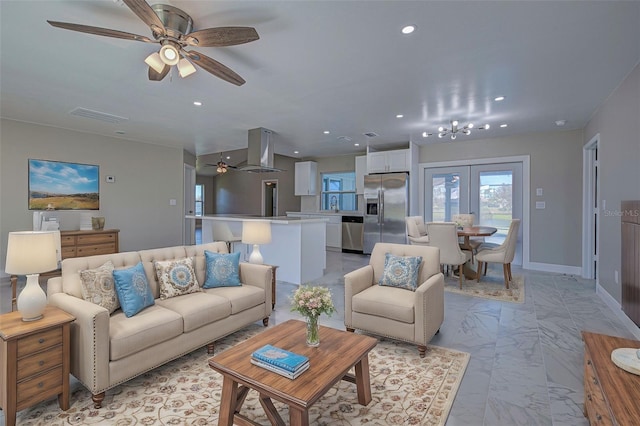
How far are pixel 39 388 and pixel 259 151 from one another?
4288 mm

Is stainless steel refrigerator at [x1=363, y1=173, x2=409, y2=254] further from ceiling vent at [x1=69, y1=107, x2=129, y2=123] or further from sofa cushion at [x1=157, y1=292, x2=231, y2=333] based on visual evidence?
ceiling vent at [x1=69, y1=107, x2=129, y2=123]

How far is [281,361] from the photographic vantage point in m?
1.64

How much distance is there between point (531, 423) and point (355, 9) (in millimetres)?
2833

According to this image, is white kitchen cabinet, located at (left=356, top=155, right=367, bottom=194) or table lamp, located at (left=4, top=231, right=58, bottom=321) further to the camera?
white kitchen cabinet, located at (left=356, top=155, right=367, bottom=194)

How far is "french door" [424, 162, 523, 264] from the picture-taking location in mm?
6043

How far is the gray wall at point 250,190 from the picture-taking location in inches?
375

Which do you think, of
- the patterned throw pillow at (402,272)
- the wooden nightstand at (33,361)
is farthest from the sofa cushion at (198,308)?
the patterned throw pillow at (402,272)

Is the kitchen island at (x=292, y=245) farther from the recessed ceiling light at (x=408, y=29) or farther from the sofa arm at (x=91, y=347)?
the recessed ceiling light at (x=408, y=29)

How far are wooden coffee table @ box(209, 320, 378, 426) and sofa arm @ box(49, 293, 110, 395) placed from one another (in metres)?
0.77


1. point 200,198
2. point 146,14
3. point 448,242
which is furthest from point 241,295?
point 200,198

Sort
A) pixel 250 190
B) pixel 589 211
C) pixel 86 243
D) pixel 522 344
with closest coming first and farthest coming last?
pixel 522 344 → pixel 589 211 → pixel 86 243 → pixel 250 190

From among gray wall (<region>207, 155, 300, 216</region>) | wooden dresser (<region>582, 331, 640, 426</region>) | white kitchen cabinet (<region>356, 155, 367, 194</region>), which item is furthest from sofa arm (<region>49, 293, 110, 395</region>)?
gray wall (<region>207, 155, 300, 216</region>)

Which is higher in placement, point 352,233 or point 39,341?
point 352,233

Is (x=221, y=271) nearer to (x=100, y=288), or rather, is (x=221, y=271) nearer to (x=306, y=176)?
(x=100, y=288)
